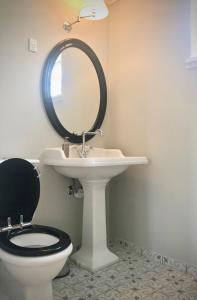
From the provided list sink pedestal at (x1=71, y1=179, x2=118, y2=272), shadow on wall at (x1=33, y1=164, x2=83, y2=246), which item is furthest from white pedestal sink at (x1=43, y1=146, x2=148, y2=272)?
shadow on wall at (x1=33, y1=164, x2=83, y2=246)

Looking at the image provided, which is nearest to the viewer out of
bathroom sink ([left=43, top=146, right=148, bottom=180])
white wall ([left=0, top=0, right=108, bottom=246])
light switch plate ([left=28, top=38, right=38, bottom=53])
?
bathroom sink ([left=43, top=146, right=148, bottom=180])

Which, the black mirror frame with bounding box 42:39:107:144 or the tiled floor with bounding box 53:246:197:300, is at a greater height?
the black mirror frame with bounding box 42:39:107:144

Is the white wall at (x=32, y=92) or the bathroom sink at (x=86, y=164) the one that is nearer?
the bathroom sink at (x=86, y=164)

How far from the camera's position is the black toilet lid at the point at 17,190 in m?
1.62

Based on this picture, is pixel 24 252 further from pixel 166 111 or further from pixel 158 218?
pixel 166 111

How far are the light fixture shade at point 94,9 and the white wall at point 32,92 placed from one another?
0.18 m

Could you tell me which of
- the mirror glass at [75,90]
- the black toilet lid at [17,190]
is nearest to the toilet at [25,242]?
the black toilet lid at [17,190]

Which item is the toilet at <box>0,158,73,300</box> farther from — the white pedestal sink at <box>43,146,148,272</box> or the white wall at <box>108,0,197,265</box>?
the white wall at <box>108,0,197,265</box>

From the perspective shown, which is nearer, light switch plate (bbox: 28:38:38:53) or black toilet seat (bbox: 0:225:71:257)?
black toilet seat (bbox: 0:225:71:257)

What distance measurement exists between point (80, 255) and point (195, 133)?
51.1 inches

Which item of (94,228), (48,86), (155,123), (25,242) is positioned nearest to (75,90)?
(48,86)

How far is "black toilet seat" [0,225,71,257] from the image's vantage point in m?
1.33

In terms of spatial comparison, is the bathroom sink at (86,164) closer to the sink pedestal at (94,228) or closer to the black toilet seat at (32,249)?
the sink pedestal at (94,228)

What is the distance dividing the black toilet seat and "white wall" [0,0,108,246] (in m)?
0.36
